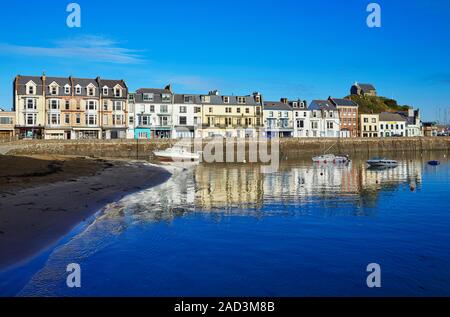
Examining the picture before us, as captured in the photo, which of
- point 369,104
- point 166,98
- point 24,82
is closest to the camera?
point 24,82

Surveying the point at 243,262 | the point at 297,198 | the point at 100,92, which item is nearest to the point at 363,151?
the point at 100,92

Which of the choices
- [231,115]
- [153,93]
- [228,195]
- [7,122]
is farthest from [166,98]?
[228,195]

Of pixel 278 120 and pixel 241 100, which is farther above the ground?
pixel 241 100

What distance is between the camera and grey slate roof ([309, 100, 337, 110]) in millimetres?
123312

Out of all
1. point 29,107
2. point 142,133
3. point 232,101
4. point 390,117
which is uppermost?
point 232,101

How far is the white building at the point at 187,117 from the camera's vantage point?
10175 centimetres

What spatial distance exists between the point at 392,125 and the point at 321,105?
104 ft

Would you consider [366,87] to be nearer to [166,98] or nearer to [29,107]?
[166,98]

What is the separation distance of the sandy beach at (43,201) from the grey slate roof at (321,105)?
9149 centimetres

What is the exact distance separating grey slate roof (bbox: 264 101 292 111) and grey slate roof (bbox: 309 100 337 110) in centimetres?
961

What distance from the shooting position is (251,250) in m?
14.7

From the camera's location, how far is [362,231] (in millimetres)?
17812
